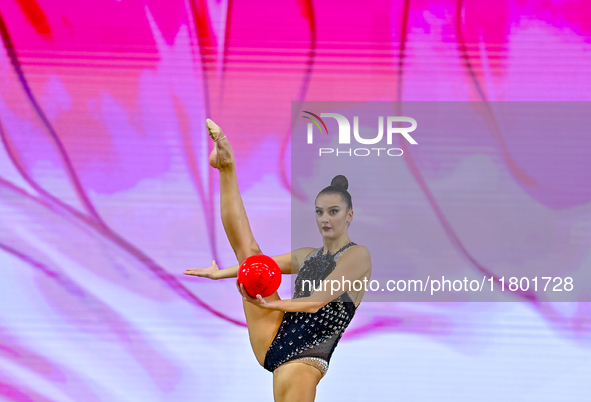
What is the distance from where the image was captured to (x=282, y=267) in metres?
2.36

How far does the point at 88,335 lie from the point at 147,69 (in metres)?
1.34

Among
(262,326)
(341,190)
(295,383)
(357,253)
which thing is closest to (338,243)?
(357,253)

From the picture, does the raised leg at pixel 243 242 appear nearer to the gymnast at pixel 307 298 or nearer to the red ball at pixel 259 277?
the gymnast at pixel 307 298

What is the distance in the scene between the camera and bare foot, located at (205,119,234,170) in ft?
6.36

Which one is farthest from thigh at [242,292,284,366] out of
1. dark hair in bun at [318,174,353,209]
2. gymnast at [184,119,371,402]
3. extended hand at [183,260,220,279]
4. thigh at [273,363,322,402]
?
dark hair in bun at [318,174,353,209]

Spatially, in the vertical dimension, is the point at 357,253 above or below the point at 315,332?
above

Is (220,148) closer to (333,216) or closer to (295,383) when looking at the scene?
(333,216)

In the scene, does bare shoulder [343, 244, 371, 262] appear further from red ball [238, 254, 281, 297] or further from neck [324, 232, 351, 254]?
red ball [238, 254, 281, 297]

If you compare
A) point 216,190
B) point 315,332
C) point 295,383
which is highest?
point 216,190

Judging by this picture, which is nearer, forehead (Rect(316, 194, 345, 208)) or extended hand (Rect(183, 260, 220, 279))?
forehead (Rect(316, 194, 345, 208))

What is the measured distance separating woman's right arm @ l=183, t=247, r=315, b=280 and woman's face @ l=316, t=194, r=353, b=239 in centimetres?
20

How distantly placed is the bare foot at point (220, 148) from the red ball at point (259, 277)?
456 millimetres

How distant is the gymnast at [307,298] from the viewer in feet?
6.57

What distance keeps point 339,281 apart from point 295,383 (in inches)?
16.7
